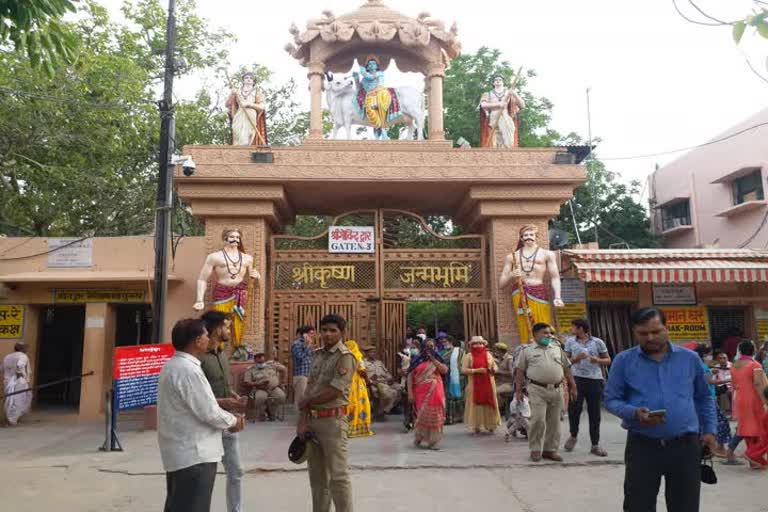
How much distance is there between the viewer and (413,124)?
38.9ft

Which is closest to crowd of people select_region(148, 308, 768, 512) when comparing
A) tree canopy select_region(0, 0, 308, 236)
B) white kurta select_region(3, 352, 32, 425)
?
white kurta select_region(3, 352, 32, 425)

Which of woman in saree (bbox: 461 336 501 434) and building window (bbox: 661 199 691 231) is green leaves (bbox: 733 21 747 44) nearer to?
woman in saree (bbox: 461 336 501 434)

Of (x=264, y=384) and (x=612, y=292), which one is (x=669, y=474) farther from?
(x=612, y=292)

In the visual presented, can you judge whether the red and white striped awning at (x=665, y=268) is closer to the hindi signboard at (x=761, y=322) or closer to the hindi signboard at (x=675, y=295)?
the hindi signboard at (x=675, y=295)

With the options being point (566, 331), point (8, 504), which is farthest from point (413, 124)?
point (8, 504)

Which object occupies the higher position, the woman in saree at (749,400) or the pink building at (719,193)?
the pink building at (719,193)

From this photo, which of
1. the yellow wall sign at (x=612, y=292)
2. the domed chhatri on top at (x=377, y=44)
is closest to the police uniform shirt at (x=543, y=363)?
the yellow wall sign at (x=612, y=292)

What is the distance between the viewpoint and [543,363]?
6.28m

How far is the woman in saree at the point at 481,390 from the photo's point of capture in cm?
809

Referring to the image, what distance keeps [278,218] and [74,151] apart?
23.9 feet

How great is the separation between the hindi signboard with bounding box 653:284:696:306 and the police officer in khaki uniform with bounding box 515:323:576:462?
5.83m

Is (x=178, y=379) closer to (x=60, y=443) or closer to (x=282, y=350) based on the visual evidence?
(x=60, y=443)

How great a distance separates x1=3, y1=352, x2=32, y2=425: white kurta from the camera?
10.0 metres

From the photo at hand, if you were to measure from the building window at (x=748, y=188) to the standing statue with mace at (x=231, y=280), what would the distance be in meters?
14.5
